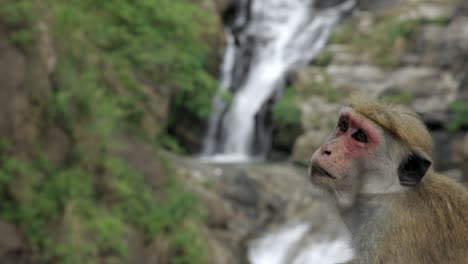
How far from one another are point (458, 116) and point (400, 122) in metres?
10.5

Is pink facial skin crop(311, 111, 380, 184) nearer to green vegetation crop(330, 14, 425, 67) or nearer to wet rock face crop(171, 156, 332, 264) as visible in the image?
wet rock face crop(171, 156, 332, 264)

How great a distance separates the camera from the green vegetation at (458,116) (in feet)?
39.1

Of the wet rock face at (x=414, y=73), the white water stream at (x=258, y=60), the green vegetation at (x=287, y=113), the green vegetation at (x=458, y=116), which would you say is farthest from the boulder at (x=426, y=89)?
the white water stream at (x=258, y=60)

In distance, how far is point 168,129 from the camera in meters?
14.9

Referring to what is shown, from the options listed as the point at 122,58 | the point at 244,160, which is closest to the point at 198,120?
the point at 244,160

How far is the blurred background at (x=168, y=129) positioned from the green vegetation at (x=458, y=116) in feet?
0.10

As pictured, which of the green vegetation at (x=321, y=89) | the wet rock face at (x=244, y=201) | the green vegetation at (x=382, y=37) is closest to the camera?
the wet rock face at (x=244, y=201)

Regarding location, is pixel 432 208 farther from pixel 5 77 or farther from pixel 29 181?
pixel 5 77

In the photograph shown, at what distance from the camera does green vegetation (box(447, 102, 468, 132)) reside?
11930mm

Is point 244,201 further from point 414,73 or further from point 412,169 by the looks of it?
point 412,169

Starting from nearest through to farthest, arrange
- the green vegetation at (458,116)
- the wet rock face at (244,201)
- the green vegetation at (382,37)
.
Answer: the wet rock face at (244,201) < the green vegetation at (458,116) < the green vegetation at (382,37)

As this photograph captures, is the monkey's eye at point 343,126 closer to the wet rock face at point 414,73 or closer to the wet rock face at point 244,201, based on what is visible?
the wet rock face at point 244,201

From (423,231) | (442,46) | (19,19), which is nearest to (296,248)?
(19,19)

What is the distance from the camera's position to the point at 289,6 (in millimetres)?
19391
